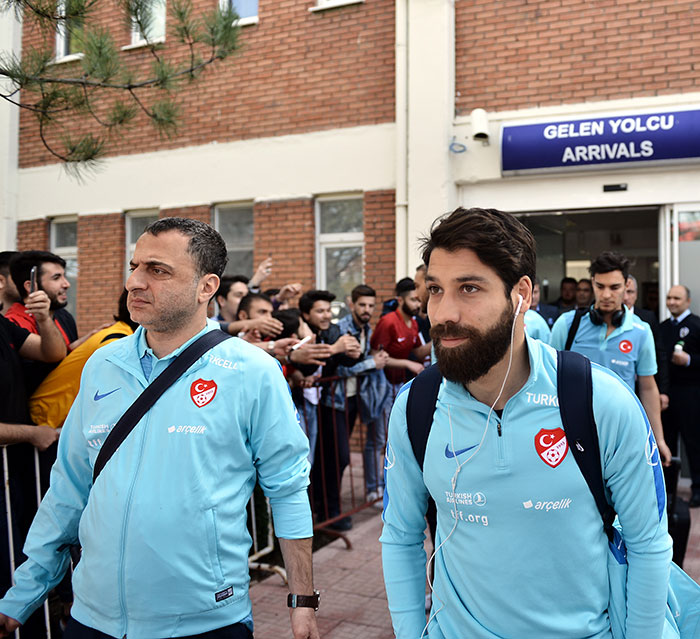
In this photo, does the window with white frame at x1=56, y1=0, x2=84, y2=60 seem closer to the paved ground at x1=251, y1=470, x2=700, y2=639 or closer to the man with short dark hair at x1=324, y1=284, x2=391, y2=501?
the man with short dark hair at x1=324, y1=284, x2=391, y2=501

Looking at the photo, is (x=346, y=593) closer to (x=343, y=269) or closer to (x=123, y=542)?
(x=123, y=542)

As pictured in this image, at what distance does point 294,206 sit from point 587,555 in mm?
8349

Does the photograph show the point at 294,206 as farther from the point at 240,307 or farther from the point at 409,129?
the point at 240,307

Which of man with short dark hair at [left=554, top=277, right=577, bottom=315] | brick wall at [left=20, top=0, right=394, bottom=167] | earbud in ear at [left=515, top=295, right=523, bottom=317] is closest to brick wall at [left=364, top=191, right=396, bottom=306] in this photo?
brick wall at [left=20, top=0, right=394, bottom=167]

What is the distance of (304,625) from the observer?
2320mm

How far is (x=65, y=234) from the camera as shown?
11.8 m

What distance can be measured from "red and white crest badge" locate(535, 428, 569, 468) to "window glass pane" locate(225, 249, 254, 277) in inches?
346

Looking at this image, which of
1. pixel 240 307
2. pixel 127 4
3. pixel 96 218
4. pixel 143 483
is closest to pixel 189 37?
pixel 127 4

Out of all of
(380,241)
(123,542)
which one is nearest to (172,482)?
(123,542)

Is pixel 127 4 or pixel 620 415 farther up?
pixel 127 4

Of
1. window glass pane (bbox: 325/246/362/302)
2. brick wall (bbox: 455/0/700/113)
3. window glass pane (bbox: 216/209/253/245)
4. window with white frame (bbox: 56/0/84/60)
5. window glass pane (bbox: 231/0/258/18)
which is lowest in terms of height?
window glass pane (bbox: 325/246/362/302)

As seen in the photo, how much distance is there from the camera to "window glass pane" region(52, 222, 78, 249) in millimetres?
11691

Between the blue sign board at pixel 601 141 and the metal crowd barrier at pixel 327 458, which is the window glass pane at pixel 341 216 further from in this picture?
the metal crowd barrier at pixel 327 458

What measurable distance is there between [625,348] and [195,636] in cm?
390
